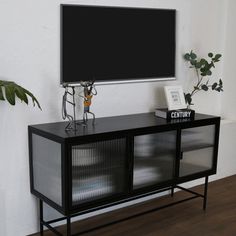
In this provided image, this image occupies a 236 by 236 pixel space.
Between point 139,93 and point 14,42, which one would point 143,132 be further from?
point 14,42

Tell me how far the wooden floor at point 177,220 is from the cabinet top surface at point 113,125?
78cm

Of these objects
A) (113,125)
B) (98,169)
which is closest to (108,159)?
(98,169)

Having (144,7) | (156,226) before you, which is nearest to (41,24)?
(144,7)

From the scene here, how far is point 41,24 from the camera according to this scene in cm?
268

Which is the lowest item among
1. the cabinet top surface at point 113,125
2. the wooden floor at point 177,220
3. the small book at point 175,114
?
the wooden floor at point 177,220

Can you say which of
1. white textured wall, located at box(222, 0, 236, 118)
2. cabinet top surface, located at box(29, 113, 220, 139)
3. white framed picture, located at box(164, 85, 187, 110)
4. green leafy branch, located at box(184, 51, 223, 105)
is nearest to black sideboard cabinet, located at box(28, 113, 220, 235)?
cabinet top surface, located at box(29, 113, 220, 139)

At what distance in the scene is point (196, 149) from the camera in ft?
10.5

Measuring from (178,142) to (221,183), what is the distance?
4.11 feet

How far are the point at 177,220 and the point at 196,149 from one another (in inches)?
23.0

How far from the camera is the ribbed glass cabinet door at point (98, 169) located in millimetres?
2512

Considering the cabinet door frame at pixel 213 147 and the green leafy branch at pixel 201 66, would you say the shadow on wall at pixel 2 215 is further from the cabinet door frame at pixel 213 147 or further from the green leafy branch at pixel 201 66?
the green leafy branch at pixel 201 66

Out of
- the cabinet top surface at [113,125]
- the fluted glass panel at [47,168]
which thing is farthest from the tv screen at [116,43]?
the fluted glass panel at [47,168]

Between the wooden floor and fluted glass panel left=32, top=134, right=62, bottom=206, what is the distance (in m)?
0.46

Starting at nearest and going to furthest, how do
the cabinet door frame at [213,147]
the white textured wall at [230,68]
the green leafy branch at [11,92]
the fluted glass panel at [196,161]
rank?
the green leafy branch at [11,92] < the cabinet door frame at [213,147] < the fluted glass panel at [196,161] < the white textured wall at [230,68]
